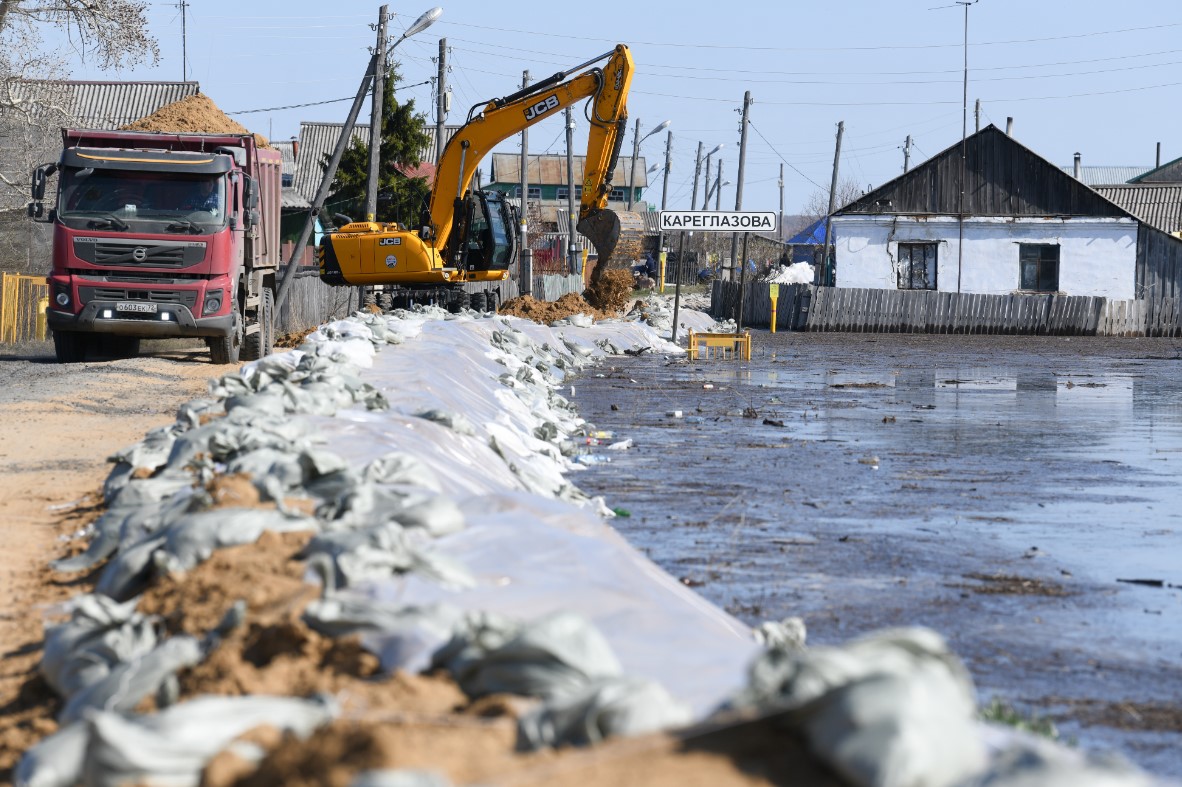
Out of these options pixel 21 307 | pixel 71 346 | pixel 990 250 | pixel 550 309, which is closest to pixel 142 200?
pixel 71 346

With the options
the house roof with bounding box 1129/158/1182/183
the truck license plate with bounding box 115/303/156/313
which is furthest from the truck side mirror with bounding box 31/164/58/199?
the house roof with bounding box 1129/158/1182/183

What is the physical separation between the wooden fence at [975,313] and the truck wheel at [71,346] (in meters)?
26.3

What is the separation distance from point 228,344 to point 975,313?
91.6ft

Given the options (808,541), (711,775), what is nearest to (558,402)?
(808,541)

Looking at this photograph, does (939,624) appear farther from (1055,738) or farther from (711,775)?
(711,775)

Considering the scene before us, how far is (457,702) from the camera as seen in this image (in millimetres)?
4141

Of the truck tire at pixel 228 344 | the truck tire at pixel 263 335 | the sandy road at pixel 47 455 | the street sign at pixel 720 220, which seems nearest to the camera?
the sandy road at pixel 47 455

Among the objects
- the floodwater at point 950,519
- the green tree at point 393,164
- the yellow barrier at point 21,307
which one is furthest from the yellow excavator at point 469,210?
the green tree at point 393,164

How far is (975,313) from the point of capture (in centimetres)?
4241

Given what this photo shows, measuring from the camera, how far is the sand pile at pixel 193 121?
70.9ft

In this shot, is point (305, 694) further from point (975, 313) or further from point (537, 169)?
point (537, 169)

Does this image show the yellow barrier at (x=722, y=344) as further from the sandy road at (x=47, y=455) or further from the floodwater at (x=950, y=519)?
the sandy road at (x=47, y=455)

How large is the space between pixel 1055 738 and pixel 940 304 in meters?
38.6

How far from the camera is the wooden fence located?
4197 centimetres
